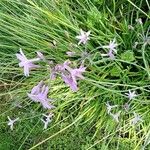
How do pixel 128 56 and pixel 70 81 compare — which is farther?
pixel 128 56

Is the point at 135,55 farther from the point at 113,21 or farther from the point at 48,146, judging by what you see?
the point at 48,146

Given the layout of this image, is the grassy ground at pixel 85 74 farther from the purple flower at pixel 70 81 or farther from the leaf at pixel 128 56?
the purple flower at pixel 70 81

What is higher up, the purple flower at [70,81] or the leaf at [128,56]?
the leaf at [128,56]

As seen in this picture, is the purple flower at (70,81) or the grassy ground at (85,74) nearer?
the purple flower at (70,81)

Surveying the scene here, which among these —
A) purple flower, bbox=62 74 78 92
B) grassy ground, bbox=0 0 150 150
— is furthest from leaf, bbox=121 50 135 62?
purple flower, bbox=62 74 78 92

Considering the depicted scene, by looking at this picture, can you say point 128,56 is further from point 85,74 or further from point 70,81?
point 70,81

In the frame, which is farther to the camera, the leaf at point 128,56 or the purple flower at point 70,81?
the leaf at point 128,56

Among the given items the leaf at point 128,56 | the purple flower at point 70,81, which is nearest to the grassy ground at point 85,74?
the leaf at point 128,56

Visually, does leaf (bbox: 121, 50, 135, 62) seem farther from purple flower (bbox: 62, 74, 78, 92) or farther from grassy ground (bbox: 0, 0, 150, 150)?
purple flower (bbox: 62, 74, 78, 92)

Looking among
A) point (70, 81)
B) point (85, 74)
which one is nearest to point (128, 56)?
point (85, 74)

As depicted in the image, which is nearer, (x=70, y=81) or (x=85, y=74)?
(x=70, y=81)
